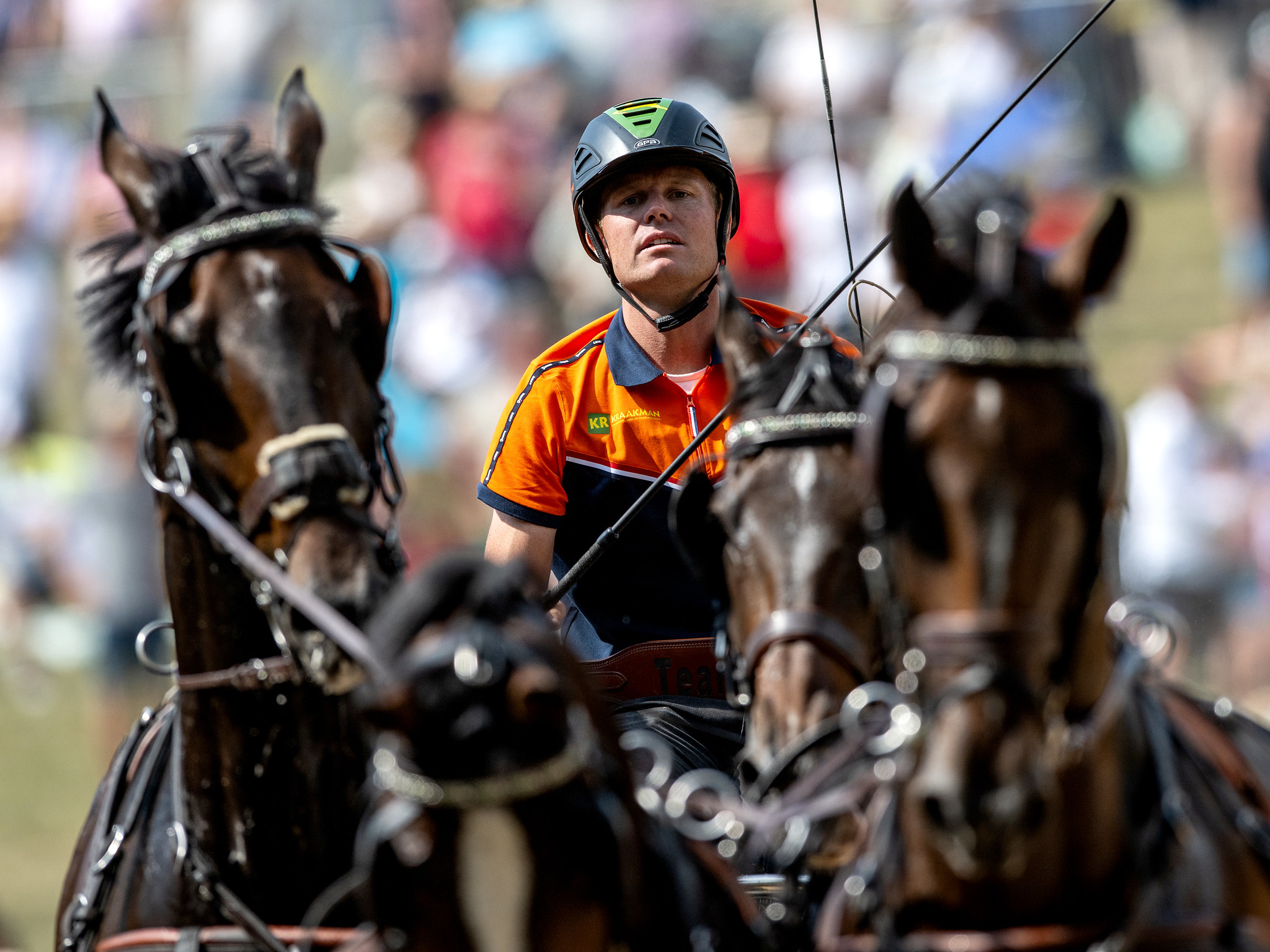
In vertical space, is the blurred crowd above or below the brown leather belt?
above

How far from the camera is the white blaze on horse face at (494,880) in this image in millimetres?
2797

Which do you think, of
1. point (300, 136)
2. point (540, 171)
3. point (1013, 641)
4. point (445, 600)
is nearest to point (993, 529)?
point (1013, 641)

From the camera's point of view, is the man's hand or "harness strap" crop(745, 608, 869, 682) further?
the man's hand

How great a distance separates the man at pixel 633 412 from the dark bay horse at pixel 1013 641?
163cm

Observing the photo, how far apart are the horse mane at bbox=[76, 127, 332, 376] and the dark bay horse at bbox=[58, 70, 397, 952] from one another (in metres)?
0.03

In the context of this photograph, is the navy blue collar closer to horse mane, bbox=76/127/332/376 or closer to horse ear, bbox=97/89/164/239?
horse mane, bbox=76/127/332/376

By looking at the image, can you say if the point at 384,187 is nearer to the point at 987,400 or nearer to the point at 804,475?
the point at 804,475

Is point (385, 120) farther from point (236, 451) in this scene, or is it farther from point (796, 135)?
point (236, 451)

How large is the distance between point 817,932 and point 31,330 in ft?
40.4

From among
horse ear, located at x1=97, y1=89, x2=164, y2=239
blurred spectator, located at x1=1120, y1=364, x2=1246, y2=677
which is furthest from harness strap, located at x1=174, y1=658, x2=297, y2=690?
blurred spectator, located at x1=1120, y1=364, x2=1246, y2=677

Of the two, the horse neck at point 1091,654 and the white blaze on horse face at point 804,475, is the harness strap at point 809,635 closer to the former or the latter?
the white blaze on horse face at point 804,475

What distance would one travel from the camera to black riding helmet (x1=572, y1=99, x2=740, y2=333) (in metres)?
4.94

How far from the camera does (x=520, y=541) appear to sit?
4.91 meters

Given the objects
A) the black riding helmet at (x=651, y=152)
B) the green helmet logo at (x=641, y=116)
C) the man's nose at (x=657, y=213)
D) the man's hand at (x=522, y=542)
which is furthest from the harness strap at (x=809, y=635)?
the green helmet logo at (x=641, y=116)
